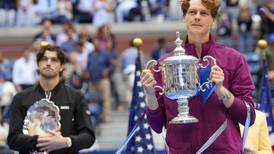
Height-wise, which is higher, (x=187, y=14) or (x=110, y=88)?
(x=187, y=14)

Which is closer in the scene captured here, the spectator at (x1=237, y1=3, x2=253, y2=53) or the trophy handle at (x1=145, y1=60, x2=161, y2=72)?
the trophy handle at (x1=145, y1=60, x2=161, y2=72)

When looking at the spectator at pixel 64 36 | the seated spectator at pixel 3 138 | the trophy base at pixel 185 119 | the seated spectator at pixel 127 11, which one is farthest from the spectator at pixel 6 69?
the trophy base at pixel 185 119

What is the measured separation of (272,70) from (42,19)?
9297 mm

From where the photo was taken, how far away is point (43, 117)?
706 cm

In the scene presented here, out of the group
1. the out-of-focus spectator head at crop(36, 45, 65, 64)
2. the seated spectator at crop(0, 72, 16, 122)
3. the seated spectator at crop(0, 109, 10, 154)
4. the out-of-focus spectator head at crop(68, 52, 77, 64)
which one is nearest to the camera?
the out-of-focus spectator head at crop(36, 45, 65, 64)

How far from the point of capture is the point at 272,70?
1571 centimetres

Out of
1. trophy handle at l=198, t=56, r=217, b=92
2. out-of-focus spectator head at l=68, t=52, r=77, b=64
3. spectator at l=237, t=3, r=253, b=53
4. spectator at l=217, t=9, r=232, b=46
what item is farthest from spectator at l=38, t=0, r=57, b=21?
trophy handle at l=198, t=56, r=217, b=92

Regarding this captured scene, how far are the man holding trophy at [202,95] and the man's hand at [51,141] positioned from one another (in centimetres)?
152

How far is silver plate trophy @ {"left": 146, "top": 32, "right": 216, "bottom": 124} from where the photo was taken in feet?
17.1

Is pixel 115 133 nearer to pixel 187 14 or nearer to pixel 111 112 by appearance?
pixel 111 112

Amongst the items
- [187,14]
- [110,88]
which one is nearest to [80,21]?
[110,88]

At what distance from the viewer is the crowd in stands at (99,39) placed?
58.3 feet

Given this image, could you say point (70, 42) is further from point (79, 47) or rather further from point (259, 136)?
point (259, 136)

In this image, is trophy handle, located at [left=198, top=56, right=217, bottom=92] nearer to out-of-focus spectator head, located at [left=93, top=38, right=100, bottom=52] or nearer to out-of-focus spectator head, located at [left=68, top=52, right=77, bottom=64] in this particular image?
out-of-focus spectator head, located at [left=93, top=38, right=100, bottom=52]
